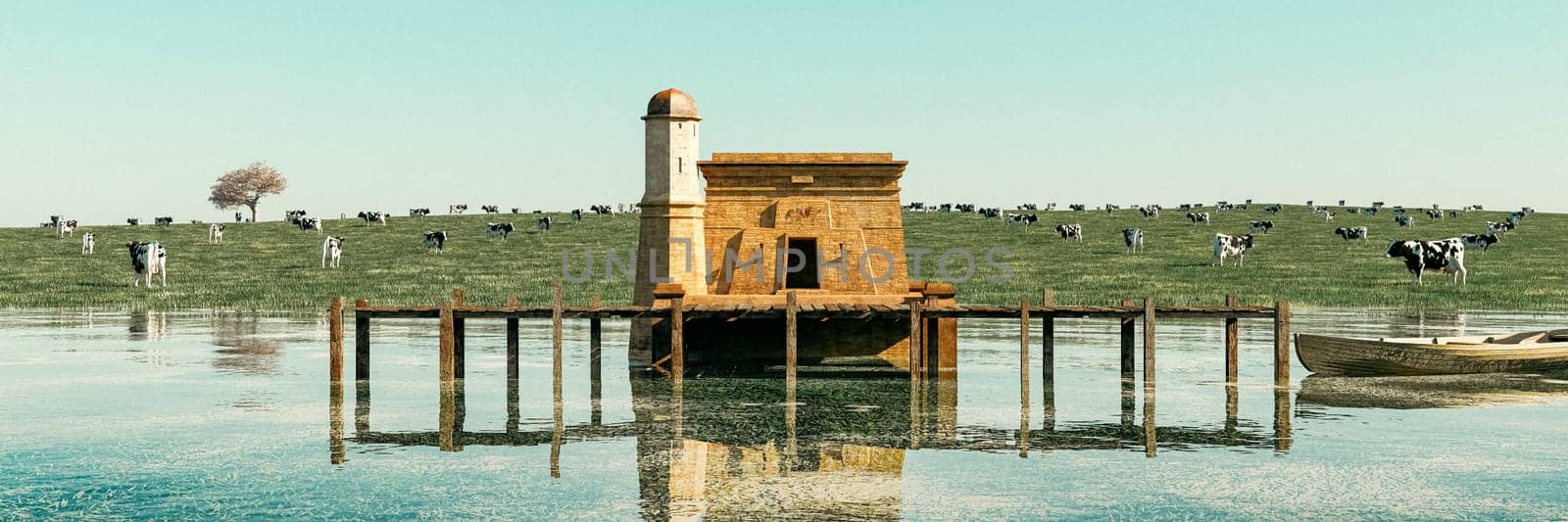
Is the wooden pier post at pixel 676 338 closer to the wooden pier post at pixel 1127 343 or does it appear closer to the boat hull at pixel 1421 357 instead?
the wooden pier post at pixel 1127 343

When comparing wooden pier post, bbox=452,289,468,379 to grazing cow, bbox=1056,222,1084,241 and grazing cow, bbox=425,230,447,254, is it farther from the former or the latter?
grazing cow, bbox=1056,222,1084,241

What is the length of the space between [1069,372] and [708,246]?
8.56 m

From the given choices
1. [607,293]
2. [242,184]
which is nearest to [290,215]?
[242,184]

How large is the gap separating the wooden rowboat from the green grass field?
21.0 meters

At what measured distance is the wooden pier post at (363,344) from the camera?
93.6 ft

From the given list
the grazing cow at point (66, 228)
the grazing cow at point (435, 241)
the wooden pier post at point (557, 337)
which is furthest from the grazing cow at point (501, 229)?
the wooden pier post at point (557, 337)

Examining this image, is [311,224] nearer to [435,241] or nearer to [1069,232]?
[435,241]

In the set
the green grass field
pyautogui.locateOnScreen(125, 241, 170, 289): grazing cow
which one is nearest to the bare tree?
the green grass field

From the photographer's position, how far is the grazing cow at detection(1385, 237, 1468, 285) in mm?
61438

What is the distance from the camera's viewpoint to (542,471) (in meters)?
17.4

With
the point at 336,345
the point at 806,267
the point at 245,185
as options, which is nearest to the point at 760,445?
the point at 336,345

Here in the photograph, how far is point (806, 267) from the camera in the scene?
34031 mm

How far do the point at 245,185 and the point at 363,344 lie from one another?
121041mm

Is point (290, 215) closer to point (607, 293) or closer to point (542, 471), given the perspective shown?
point (607, 293)
